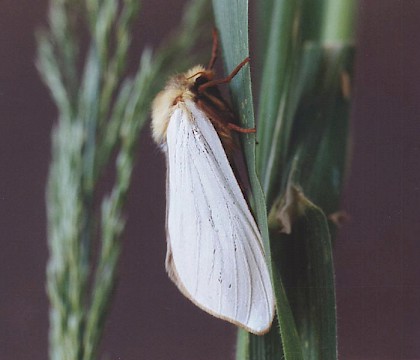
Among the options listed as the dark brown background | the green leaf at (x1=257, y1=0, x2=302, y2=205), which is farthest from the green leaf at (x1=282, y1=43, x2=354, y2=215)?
the dark brown background

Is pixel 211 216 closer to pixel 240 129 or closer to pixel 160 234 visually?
pixel 240 129

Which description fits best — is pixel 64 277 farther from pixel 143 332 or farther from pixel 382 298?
pixel 382 298

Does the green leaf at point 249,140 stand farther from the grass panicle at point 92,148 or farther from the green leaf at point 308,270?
the grass panicle at point 92,148

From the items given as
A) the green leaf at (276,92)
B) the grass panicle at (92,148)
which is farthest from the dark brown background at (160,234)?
the green leaf at (276,92)

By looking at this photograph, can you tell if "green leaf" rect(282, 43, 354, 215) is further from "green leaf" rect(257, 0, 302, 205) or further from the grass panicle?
the grass panicle

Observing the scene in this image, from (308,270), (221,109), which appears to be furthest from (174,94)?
(308,270)

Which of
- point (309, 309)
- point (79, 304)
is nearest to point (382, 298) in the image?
point (309, 309)
